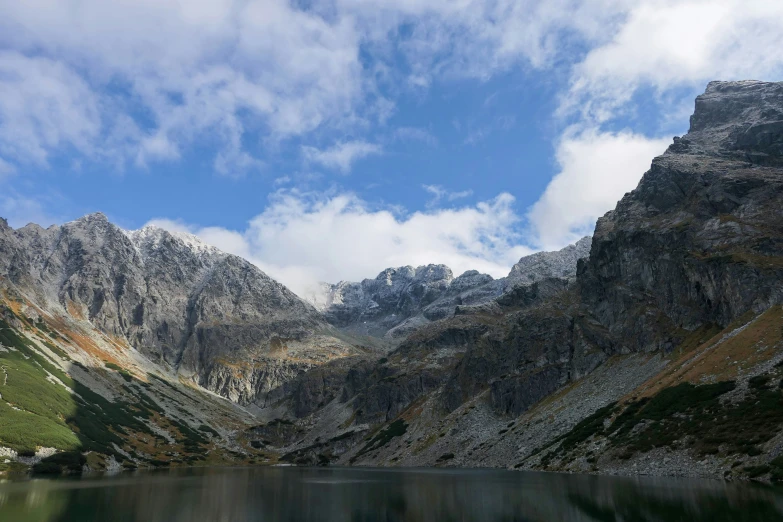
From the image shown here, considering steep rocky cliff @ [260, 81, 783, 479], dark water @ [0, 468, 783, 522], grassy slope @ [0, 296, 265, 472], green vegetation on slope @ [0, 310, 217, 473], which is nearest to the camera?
dark water @ [0, 468, 783, 522]

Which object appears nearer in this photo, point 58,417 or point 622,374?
point 622,374

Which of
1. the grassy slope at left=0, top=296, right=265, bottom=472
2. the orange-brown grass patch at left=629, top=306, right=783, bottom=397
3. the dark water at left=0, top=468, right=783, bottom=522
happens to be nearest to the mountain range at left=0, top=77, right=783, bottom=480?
the orange-brown grass patch at left=629, top=306, right=783, bottom=397

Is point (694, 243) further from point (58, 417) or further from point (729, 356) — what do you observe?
point (58, 417)

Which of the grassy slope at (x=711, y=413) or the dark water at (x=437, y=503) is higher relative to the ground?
the grassy slope at (x=711, y=413)

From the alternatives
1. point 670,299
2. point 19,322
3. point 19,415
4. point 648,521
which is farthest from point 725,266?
point 19,322

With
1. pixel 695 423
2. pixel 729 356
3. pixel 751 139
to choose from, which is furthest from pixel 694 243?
pixel 695 423

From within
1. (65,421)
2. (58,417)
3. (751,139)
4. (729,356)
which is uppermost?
(751,139)

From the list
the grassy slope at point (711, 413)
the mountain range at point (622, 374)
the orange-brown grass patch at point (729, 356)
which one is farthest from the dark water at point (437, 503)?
the orange-brown grass patch at point (729, 356)

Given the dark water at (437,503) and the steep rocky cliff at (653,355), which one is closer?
the dark water at (437,503)

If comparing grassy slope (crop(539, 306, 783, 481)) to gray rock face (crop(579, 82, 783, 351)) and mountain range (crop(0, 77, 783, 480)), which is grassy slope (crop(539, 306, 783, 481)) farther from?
gray rock face (crop(579, 82, 783, 351))

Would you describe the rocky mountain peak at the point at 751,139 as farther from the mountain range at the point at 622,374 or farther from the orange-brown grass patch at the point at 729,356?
the orange-brown grass patch at the point at 729,356

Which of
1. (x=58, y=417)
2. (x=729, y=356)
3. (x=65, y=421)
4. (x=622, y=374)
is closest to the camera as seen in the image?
(x=729, y=356)

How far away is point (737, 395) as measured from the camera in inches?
2687

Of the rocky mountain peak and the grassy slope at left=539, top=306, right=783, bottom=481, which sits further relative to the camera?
the rocky mountain peak
